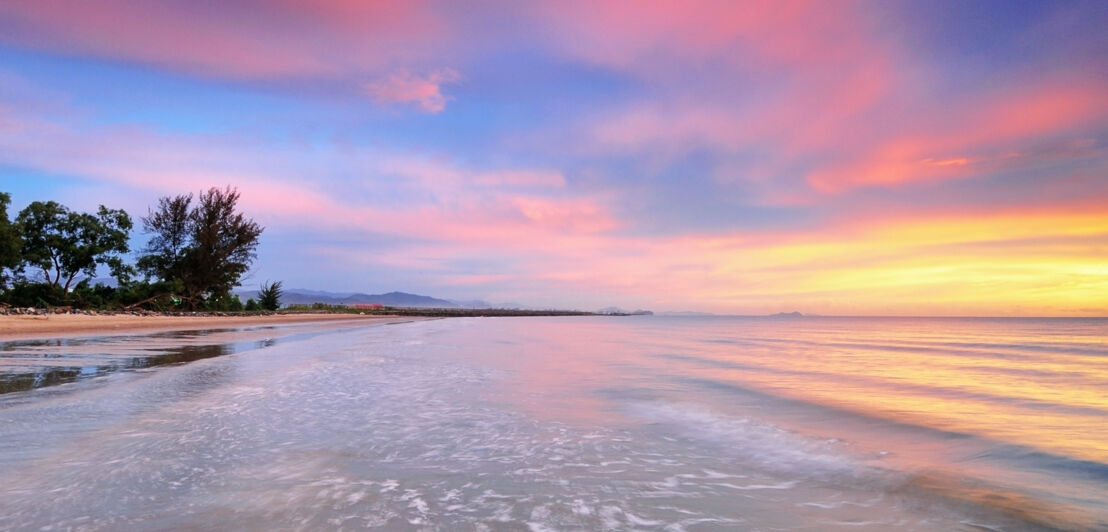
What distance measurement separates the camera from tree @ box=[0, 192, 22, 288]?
81.3ft

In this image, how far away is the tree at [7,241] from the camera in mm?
24781

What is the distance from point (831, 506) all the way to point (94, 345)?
16.6m

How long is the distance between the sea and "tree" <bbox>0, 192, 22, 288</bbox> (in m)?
21.5

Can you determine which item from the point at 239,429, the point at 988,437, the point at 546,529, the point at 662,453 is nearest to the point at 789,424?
the point at 988,437

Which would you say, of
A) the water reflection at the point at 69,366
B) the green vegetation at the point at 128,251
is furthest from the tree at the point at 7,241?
the water reflection at the point at 69,366

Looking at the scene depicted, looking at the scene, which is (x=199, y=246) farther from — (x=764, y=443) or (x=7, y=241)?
(x=764, y=443)

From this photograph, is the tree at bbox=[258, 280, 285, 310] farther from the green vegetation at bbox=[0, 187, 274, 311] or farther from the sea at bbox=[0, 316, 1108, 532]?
the sea at bbox=[0, 316, 1108, 532]

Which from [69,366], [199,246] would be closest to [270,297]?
[199,246]

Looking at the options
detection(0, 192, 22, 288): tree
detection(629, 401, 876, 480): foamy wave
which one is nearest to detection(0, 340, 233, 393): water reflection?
detection(629, 401, 876, 480): foamy wave

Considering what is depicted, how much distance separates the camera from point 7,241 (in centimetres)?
2483

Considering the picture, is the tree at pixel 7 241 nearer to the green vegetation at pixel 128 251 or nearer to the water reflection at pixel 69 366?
the green vegetation at pixel 128 251

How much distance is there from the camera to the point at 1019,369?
1283cm

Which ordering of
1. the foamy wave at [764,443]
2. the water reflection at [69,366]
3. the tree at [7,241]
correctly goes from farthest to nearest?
the tree at [7,241] → the water reflection at [69,366] → the foamy wave at [764,443]

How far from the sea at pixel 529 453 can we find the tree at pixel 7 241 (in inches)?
847
